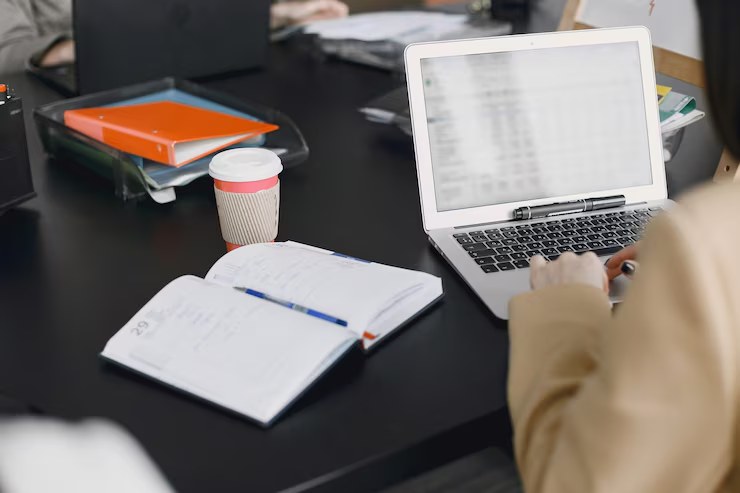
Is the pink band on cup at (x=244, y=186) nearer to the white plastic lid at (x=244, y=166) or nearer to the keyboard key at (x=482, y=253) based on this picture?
the white plastic lid at (x=244, y=166)

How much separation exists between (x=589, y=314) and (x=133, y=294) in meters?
0.54

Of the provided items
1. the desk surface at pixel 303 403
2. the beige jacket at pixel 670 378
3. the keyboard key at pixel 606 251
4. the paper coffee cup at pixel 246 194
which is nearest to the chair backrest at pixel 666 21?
the desk surface at pixel 303 403

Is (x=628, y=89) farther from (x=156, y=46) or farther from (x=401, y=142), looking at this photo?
(x=156, y=46)

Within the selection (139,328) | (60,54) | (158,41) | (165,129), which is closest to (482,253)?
(139,328)

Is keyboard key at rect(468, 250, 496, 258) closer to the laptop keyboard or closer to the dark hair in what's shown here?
the laptop keyboard

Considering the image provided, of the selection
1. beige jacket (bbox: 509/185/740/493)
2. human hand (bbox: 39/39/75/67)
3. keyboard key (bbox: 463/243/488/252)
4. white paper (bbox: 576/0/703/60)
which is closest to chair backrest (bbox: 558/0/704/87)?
white paper (bbox: 576/0/703/60)

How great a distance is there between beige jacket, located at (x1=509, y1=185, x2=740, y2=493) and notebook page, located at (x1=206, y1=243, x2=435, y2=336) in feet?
0.89

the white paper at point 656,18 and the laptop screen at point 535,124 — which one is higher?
the white paper at point 656,18

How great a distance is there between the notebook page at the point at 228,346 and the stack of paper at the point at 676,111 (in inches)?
29.6

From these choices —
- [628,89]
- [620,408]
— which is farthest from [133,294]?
[628,89]

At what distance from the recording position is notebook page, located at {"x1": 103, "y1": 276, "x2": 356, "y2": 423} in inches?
29.2

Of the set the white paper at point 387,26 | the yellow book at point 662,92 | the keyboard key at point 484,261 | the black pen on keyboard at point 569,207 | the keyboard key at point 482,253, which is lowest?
the keyboard key at point 484,261

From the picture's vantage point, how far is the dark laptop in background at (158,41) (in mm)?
1482

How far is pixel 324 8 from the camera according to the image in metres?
2.23
